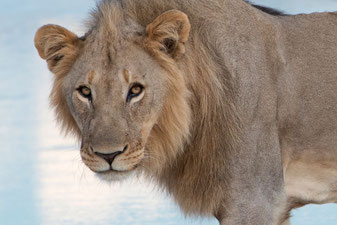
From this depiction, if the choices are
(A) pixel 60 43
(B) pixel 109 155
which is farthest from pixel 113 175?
(A) pixel 60 43

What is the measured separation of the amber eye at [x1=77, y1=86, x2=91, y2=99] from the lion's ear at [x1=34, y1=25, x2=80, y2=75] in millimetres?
292

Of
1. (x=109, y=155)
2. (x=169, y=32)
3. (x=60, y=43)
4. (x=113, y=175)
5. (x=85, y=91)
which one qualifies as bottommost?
(x=113, y=175)

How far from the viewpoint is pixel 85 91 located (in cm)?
433

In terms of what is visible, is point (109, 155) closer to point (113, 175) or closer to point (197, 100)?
point (113, 175)

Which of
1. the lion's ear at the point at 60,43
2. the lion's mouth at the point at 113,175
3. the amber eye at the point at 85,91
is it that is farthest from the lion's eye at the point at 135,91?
the lion's ear at the point at 60,43

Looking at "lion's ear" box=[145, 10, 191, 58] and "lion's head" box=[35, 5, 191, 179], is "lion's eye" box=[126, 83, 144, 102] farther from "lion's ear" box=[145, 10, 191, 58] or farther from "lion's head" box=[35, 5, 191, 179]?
"lion's ear" box=[145, 10, 191, 58]

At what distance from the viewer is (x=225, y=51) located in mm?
4852

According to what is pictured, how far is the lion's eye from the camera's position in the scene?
4.25 meters

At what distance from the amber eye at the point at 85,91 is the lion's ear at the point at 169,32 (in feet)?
1.65

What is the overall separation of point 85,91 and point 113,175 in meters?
0.55

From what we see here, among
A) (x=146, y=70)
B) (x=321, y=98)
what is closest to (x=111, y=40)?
(x=146, y=70)

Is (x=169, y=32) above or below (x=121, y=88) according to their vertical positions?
above

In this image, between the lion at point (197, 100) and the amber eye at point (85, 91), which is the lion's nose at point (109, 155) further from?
the amber eye at point (85, 91)

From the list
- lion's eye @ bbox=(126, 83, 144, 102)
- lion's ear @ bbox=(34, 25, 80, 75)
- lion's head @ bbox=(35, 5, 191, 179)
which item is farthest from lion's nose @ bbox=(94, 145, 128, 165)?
lion's ear @ bbox=(34, 25, 80, 75)
